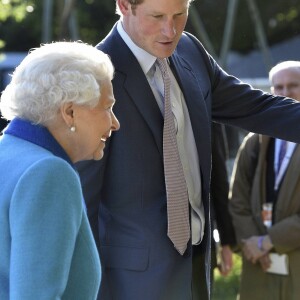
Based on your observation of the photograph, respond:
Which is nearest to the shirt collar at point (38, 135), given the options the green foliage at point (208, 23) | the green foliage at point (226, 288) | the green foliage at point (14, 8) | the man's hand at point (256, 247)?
the man's hand at point (256, 247)

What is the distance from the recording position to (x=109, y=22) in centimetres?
2441

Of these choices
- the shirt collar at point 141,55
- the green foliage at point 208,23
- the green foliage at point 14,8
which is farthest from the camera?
the green foliage at point 208,23

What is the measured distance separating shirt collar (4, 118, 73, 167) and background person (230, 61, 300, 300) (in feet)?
9.23

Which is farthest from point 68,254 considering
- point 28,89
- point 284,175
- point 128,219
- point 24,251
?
point 284,175

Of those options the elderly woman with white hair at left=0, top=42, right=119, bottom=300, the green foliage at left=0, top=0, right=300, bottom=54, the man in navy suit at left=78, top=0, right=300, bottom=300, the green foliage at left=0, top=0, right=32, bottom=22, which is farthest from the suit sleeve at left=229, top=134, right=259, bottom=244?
the green foliage at left=0, top=0, right=300, bottom=54

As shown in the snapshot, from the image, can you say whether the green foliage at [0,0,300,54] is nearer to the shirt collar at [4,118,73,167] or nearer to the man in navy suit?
the man in navy suit

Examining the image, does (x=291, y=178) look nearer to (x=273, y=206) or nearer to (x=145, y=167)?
(x=273, y=206)

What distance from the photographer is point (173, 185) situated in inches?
154

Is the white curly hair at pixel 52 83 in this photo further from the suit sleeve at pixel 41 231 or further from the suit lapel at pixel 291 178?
the suit lapel at pixel 291 178

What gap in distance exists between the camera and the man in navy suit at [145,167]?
387 cm

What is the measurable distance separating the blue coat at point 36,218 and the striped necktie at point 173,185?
1.23 m

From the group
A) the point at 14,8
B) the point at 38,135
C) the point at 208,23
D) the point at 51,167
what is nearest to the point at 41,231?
the point at 51,167

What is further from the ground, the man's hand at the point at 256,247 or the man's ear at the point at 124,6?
the man's ear at the point at 124,6

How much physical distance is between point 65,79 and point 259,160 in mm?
3028
